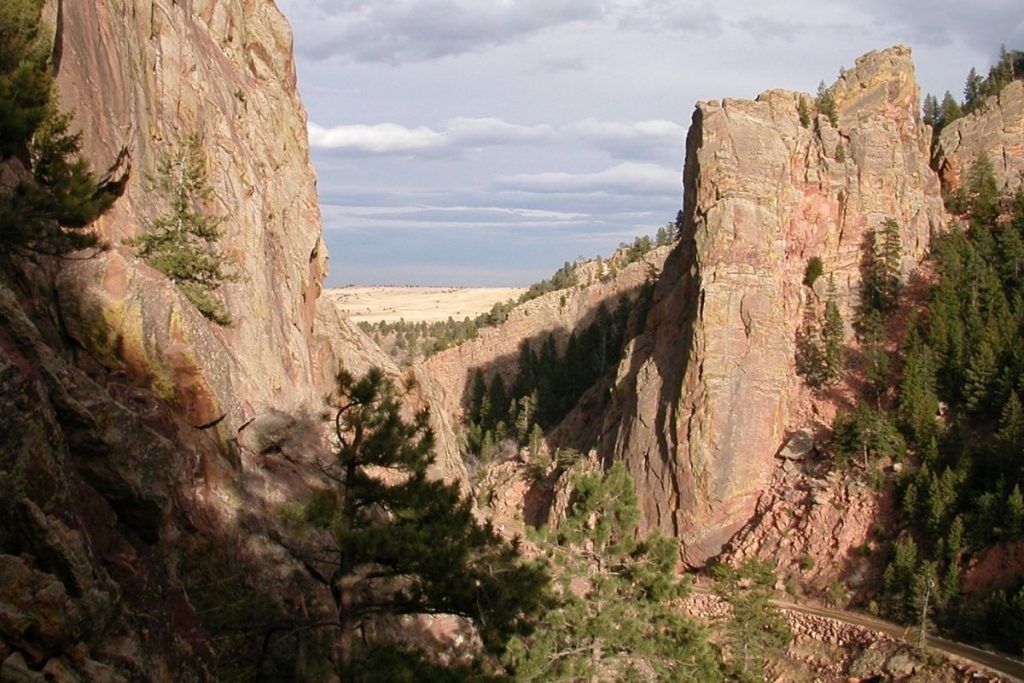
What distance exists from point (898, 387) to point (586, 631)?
3025cm

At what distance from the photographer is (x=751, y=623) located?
2900 cm

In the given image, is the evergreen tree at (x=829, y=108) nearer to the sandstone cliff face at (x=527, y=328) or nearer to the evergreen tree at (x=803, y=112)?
the evergreen tree at (x=803, y=112)

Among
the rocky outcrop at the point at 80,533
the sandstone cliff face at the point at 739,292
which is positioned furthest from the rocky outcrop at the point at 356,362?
the rocky outcrop at the point at 80,533

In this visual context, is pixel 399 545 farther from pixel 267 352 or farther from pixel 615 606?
pixel 267 352

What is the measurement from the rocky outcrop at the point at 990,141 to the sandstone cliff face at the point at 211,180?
45788mm

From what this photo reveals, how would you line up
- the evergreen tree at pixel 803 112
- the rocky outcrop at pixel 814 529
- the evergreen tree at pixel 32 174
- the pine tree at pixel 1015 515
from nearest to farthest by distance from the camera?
the evergreen tree at pixel 32 174 → the pine tree at pixel 1015 515 → the rocky outcrop at pixel 814 529 → the evergreen tree at pixel 803 112

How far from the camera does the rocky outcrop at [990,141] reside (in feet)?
197

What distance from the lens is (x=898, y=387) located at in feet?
142

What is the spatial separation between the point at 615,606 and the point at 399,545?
963cm

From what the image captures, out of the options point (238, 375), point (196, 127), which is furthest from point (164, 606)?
point (196, 127)

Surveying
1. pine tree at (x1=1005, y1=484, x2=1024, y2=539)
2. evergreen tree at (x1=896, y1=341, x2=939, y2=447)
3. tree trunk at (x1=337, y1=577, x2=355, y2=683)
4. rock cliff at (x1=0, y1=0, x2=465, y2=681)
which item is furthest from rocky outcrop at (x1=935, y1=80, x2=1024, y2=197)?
tree trunk at (x1=337, y1=577, x2=355, y2=683)

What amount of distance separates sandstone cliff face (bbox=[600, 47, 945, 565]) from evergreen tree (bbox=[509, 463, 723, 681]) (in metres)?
23.1

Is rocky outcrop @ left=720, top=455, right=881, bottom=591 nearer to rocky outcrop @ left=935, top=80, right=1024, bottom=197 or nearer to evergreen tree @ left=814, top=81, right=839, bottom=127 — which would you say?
evergreen tree @ left=814, top=81, right=839, bottom=127

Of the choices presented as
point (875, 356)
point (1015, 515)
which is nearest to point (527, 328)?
point (875, 356)
